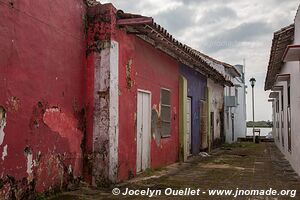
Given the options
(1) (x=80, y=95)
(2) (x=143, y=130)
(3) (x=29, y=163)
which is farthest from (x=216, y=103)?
(3) (x=29, y=163)

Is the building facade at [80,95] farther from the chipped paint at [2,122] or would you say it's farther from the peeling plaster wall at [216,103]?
the peeling plaster wall at [216,103]

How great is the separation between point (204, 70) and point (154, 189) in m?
8.68

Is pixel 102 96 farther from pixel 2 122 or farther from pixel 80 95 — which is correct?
pixel 2 122

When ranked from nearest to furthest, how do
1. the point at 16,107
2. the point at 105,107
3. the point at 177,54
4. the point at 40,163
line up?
the point at 16,107
the point at 40,163
the point at 105,107
the point at 177,54

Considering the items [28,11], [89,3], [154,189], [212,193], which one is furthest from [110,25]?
[212,193]

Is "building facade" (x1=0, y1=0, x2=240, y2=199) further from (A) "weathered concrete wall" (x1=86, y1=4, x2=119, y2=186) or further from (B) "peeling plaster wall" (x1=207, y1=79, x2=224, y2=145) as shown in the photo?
(B) "peeling plaster wall" (x1=207, y1=79, x2=224, y2=145)

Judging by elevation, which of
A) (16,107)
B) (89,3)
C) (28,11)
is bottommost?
(16,107)

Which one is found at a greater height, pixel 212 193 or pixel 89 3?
pixel 89 3

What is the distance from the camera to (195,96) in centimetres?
1405

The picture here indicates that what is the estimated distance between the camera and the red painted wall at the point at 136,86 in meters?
7.56

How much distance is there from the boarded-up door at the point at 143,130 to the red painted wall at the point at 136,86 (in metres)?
0.25

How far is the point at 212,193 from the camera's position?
21.1 feet

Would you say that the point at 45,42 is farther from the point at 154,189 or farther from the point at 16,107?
the point at 154,189

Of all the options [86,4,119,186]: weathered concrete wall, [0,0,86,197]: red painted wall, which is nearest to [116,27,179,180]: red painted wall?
[86,4,119,186]: weathered concrete wall
